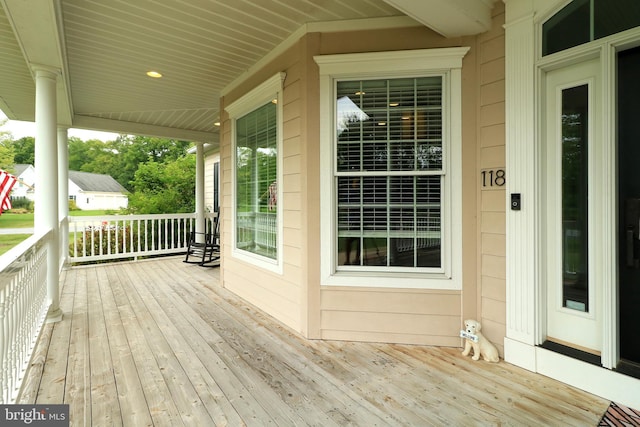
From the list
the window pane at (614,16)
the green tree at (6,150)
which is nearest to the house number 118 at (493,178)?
the window pane at (614,16)

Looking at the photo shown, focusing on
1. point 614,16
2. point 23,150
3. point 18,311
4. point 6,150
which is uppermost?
point 23,150

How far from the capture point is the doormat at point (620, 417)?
1721mm

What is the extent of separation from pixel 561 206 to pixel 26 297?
3.83 meters

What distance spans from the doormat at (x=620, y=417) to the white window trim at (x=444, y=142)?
1074 mm

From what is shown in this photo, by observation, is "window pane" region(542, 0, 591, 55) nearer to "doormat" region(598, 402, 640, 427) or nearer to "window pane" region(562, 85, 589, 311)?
"window pane" region(562, 85, 589, 311)

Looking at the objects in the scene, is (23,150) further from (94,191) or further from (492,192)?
(492,192)

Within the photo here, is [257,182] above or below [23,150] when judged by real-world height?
below

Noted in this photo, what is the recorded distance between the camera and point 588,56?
207 cm

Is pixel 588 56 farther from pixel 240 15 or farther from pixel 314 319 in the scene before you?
pixel 314 319

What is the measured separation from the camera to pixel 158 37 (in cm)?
302

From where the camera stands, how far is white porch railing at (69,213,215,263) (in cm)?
614

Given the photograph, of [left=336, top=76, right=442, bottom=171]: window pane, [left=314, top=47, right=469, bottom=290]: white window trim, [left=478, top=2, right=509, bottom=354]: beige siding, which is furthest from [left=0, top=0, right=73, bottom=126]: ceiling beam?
[left=478, top=2, right=509, bottom=354]: beige siding

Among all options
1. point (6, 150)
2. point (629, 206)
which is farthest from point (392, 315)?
point (6, 150)

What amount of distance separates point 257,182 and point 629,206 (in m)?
3.21
